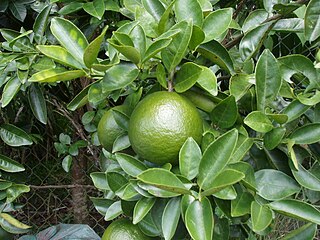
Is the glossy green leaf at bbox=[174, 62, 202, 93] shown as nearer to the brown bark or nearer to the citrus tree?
the citrus tree

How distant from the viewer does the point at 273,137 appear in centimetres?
59

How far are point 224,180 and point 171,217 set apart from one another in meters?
0.09

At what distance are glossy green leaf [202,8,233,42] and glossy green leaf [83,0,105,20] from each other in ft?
1.23

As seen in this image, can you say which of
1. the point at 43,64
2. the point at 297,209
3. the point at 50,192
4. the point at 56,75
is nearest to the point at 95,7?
the point at 43,64

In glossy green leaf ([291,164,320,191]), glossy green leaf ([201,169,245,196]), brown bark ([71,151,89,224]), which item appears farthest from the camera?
brown bark ([71,151,89,224])

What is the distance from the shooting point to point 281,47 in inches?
35.0

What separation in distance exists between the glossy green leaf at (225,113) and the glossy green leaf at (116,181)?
0.55ft

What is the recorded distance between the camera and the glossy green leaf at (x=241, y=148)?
60 cm

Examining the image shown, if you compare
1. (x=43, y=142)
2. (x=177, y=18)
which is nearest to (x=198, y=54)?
(x=177, y=18)

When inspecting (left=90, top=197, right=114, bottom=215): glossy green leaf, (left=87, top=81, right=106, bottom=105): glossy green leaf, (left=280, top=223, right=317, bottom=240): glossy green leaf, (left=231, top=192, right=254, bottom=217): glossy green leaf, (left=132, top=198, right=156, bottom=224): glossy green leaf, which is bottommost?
(left=280, top=223, right=317, bottom=240): glossy green leaf

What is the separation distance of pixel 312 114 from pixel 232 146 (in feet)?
0.60

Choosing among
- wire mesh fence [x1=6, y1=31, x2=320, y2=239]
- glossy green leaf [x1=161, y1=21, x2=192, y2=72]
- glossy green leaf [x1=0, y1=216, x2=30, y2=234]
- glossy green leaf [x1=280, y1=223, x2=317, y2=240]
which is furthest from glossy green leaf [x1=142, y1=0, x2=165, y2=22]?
wire mesh fence [x1=6, y1=31, x2=320, y2=239]

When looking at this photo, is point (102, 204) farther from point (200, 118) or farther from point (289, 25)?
point (289, 25)

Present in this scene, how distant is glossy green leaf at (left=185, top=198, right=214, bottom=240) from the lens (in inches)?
20.5
